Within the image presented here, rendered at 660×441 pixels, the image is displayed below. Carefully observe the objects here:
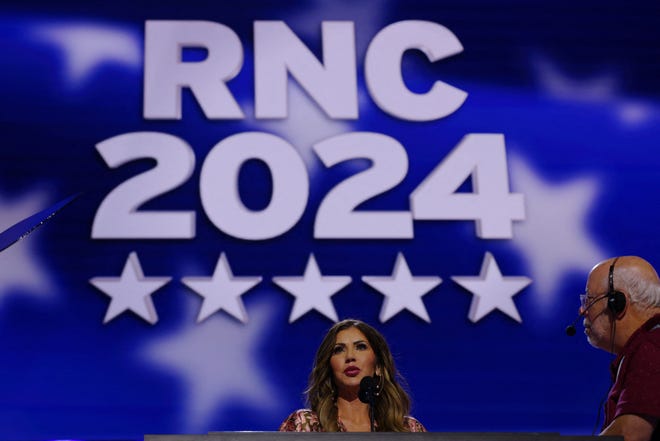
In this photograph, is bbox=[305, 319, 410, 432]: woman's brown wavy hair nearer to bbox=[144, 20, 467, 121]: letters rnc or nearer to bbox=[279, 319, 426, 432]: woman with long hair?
bbox=[279, 319, 426, 432]: woman with long hair

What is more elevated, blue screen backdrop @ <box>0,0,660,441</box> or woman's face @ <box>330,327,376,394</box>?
blue screen backdrop @ <box>0,0,660,441</box>

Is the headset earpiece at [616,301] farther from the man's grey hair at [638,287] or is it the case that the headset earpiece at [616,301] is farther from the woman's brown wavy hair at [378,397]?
the woman's brown wavy hair at [378,397]

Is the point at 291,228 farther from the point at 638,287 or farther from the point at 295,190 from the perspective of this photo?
the point at 638,287

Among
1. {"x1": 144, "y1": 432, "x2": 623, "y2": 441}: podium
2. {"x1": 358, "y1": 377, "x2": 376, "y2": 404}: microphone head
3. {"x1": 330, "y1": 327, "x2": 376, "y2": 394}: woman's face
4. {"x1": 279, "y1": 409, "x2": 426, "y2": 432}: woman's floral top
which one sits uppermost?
{"x1": 330, "y1": 327, "x2": 376, "y2": 394}: woman's face

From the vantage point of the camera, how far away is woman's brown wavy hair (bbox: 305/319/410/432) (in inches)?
140

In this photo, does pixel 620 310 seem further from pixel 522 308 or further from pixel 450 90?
pixel 450 90

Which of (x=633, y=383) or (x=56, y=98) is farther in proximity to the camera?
(x=56, y=98)

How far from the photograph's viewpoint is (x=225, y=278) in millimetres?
4344

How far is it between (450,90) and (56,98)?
177 cm

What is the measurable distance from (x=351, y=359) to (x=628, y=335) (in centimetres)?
100

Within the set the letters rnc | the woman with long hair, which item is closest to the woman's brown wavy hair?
the woman with long hair

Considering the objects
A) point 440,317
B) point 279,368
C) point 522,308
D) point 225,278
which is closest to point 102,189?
point 225,278

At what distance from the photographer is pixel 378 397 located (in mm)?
3621

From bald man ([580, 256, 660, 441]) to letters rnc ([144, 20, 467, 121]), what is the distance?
1646 mm
